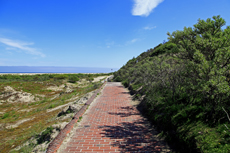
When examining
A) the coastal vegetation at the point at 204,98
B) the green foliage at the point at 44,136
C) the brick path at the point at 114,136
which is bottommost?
the green foliage at the point at 44,136

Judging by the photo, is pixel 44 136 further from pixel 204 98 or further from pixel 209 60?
pixel 209 60

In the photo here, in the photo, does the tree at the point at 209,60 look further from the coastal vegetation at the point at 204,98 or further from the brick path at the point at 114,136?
the brick path at the point at 114,136

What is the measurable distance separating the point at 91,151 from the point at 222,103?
12.9 ft

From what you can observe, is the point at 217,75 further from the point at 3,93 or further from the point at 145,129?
the point at 3,93

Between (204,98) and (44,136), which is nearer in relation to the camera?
(204,98)

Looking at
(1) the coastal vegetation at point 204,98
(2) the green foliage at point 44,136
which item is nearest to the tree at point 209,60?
(1) the coastal vegetation at point 204,98

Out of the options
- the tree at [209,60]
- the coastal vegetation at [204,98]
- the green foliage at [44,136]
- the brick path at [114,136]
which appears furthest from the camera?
the green foliage at [44,136]

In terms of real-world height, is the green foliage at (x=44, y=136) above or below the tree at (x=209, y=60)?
below

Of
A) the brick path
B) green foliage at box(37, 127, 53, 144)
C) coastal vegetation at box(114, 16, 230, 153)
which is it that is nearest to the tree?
coastal vegetation at box(114, 16, 230, 153)

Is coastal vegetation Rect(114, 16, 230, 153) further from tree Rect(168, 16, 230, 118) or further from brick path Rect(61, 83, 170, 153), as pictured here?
brick path Rect(61, 83, 170, 153)

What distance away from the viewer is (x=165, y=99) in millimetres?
6562

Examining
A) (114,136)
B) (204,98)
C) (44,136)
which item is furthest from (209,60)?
(44,136)

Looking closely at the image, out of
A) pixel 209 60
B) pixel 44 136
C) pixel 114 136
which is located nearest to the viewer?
pixel 209 60

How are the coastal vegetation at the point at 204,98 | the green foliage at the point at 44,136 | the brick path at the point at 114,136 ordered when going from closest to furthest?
the coastal vegetation at the point at 204,98 < the brick path at the point at 114,136 < the green foliage at the point at 44,136
